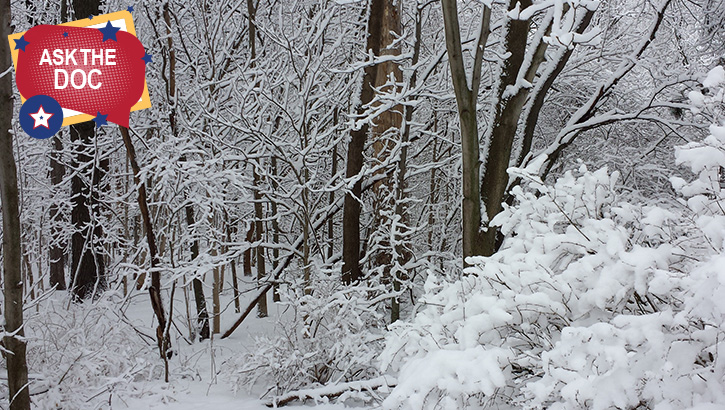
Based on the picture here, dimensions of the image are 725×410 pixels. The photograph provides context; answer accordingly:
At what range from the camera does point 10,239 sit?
2742 millimetres

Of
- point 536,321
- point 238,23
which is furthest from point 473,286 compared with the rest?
point 238,23

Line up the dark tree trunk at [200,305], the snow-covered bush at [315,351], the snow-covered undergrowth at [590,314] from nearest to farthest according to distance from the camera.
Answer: the snow-covered undergrowth at [590,314]
the snow-covered bush at [315,351]
the dark tree trunk at [200,305]

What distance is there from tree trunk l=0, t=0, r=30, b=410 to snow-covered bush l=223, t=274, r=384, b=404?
1.76 meters

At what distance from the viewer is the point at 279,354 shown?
A: 434 centimetres

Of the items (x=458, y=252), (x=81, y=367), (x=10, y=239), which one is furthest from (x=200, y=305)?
(x=10, y=239)

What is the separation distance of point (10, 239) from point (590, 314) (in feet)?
9.74

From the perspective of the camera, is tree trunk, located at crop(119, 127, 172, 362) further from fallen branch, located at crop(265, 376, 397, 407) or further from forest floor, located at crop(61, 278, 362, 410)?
fallen branch, located at crop(265, 376, 397, 407)

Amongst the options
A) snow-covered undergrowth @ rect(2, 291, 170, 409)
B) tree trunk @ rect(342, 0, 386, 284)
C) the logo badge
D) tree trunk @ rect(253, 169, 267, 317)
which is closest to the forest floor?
snow-covered undergrowth @ rect(2, 291, 170, 409)

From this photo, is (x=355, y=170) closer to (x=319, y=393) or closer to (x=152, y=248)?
(x=152, y=248)

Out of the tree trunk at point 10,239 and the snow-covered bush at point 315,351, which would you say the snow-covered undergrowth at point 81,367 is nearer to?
the tree trunk at point 10,239

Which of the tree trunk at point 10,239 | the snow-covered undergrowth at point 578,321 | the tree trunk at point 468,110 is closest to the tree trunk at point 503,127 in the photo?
the tree trunk at point 468,110

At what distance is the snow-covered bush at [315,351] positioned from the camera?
4.27 metres

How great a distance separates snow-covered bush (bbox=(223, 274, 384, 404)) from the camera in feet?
14.0

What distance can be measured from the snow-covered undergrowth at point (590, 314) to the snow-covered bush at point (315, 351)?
2.08m
